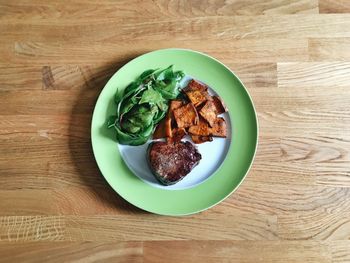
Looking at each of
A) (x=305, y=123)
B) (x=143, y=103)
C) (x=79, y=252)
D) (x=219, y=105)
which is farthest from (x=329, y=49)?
(x=79, y=252)

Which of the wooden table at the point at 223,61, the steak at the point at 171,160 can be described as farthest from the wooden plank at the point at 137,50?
the steak at the point at 171,160

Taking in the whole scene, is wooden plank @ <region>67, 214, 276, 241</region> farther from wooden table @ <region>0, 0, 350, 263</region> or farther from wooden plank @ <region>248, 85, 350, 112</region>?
wooden plank @ <region>248, 85, 350, 112</region>

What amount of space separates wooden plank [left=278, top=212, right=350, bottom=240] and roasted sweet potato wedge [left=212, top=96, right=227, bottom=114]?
37cm

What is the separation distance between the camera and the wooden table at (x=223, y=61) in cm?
136

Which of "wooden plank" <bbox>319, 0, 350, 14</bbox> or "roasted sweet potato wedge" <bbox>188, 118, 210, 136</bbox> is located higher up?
"wooden plank" <bbox>319, 0, 350, 14</bbox>

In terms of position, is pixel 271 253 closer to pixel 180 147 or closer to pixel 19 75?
pixel 180 147

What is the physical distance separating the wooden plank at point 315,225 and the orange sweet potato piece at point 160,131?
0.44m

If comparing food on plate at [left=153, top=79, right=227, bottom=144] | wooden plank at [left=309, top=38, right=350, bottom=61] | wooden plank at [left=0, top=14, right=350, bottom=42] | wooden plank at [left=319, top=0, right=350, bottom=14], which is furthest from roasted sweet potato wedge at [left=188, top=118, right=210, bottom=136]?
wooden plank at [left=319, top=0, right=350, bottom=14]

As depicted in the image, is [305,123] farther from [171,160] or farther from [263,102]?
[171,160]

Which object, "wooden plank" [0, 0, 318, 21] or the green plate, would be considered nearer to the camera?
the green plate

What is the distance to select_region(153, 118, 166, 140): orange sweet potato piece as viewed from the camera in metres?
1.34

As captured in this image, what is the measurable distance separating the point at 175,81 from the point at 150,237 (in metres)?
0.48

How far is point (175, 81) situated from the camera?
134 cm

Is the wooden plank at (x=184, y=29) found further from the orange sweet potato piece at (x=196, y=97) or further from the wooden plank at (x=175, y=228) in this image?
the wooden plank at (x=175, y=228)
